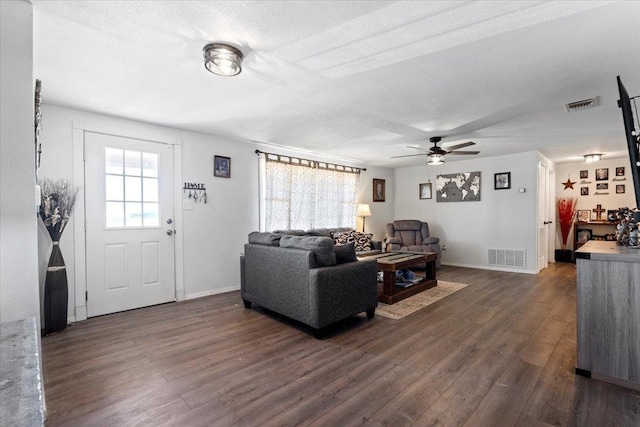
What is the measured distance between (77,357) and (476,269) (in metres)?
6.33

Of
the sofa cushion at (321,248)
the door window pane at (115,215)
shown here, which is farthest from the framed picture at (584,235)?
the door window pane at (115,215)

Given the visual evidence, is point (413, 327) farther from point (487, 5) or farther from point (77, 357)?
point (77, 357)

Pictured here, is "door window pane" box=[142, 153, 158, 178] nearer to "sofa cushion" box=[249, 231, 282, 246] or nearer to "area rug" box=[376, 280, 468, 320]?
"sofa cushion" box=[249, 231, 282, 246]

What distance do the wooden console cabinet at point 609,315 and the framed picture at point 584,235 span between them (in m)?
5.74

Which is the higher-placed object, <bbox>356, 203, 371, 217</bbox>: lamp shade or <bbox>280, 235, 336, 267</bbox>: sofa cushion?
<bbox>356, 203, 371, 217</bbox>: lamp shade

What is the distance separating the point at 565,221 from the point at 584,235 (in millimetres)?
457

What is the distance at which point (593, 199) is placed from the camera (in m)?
6.68

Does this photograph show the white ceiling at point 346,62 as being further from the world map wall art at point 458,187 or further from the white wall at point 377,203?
the white wall at point 377,203

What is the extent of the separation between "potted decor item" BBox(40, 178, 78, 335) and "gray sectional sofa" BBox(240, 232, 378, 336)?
1.87 metres

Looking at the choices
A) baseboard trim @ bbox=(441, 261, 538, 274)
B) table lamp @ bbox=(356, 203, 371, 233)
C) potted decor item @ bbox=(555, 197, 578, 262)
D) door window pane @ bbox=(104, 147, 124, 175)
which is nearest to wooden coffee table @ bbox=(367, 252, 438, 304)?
table lamp @ bbox=(356, 203, 371, 233)

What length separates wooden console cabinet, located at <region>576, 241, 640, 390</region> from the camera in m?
2.01

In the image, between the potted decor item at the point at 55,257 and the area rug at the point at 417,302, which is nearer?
the potted decor item at the point at 55,257

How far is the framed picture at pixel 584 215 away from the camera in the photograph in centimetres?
671

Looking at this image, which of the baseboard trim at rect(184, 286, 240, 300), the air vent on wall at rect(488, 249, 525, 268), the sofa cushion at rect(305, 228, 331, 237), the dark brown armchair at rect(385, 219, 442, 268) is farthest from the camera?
the dark brown armchair at rect(385, 219, 442, 268)
